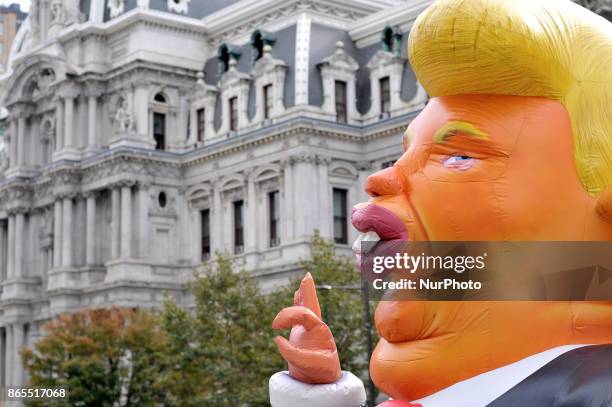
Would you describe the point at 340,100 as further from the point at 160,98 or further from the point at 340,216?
the point at 160,98

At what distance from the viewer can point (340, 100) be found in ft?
141

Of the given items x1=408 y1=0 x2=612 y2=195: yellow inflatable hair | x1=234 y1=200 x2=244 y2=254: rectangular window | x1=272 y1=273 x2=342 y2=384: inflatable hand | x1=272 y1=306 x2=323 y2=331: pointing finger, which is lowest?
Result: x1=272 y1=273 x2=342 y2=384: inflatable hand

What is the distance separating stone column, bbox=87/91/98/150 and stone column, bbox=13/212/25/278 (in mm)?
5170

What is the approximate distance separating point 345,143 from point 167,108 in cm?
878

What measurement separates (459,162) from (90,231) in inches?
1624

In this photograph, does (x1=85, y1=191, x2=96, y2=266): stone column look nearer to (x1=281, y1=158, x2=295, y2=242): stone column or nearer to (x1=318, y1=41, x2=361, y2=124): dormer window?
(x1=281, y1=158, x2=295, y2=242): stone column

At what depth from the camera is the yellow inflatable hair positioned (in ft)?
20.7

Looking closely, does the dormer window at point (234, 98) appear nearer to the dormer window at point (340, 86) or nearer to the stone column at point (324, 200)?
the dormer window at point (340, 86)

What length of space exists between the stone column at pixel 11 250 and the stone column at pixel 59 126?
14.3 feet

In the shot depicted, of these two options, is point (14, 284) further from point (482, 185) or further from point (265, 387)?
point (482, 185)

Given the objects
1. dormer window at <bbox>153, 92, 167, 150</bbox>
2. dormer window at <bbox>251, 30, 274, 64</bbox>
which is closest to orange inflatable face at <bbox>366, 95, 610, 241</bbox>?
dormer window at <bbox>251, 30, 274, 64</bbox>

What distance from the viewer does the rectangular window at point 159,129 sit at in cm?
4703

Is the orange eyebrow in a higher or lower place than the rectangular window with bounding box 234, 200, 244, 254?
lower

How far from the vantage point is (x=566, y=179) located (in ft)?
20.8
